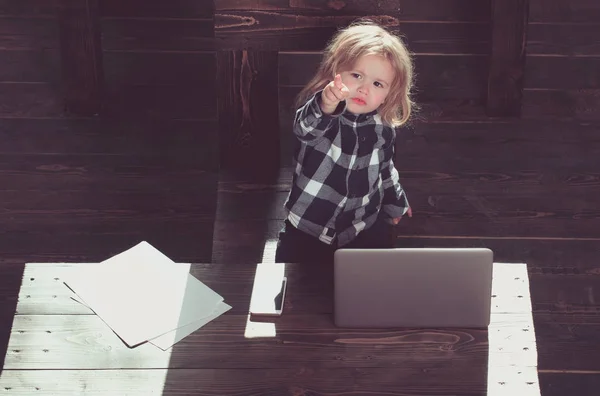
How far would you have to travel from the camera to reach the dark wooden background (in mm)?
2697

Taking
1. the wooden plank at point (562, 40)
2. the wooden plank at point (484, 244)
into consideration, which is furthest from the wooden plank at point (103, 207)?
the wooden plank at point (562, 40)

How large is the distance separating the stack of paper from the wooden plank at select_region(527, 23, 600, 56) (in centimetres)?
245

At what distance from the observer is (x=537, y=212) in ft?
10.2

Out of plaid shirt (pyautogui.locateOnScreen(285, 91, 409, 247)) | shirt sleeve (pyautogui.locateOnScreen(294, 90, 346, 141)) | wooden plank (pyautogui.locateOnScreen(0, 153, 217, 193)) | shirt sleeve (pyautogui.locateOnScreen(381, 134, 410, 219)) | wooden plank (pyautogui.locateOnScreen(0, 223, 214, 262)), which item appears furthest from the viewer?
wooden plank (pyautogui.locateOnScreen(0, 153, 217, 193))

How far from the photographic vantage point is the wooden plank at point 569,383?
2.42 m

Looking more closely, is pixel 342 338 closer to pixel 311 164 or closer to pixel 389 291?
pixel 389 291


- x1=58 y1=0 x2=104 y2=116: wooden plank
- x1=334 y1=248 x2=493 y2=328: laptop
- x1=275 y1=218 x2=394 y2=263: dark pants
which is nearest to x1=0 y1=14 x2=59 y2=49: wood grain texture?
x1=58 y1=0 x2=104 y2=116: wooden plank

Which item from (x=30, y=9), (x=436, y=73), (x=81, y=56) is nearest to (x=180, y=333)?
(x=81, y=56)

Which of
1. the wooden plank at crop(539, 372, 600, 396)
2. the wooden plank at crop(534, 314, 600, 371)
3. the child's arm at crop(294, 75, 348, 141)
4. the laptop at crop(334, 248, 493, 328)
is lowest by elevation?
the wooden plank at crop(539, 372, 600, 396)

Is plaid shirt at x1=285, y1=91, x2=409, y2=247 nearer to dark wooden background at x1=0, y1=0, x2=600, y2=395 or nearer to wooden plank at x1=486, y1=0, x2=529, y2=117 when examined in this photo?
dark wooden background at x1=0, y1=0, x2=600, y2=395

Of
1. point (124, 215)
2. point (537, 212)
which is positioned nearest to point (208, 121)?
point (124, 215)

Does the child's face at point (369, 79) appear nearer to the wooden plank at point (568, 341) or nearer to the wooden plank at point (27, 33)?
the wooden plank at point (568, 341)

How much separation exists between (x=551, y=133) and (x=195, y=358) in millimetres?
2272

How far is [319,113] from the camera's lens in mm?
2006
